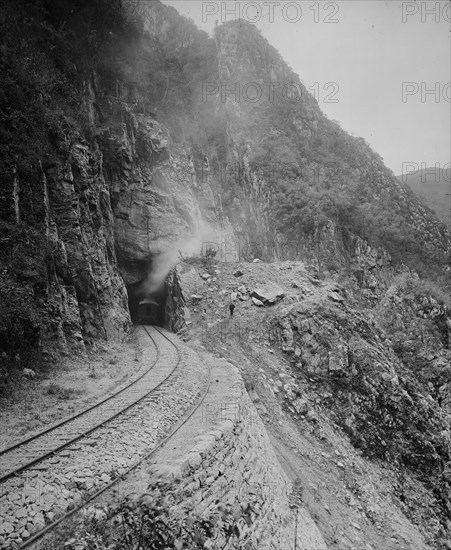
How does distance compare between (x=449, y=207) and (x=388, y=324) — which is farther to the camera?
(x=449, y=207)

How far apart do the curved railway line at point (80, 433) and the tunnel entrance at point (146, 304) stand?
17172 mm

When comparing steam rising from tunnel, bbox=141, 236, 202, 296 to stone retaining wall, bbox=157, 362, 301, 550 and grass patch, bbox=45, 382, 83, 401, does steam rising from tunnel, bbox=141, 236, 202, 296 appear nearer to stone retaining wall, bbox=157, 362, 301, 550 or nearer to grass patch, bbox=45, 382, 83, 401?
grass patch, bbox=45, 382, 83, 401

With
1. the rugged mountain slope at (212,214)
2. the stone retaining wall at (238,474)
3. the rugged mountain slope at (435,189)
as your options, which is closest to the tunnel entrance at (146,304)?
the rugged mountain slope at (212,214)

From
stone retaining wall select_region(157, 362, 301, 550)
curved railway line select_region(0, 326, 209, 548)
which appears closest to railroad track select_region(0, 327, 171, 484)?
curved railway line select_region(0, 326, 209, 548)

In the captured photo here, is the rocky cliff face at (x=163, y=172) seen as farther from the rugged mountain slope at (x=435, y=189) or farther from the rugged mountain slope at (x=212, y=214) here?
the rugged mountain slope at (x=435, y=189)

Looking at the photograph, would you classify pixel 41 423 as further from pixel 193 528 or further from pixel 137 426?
pixel 193 528

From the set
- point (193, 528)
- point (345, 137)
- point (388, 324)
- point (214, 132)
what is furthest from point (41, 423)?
point (345, 137)

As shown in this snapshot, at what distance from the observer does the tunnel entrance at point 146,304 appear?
1178 inches

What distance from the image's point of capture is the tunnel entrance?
98.2 ft

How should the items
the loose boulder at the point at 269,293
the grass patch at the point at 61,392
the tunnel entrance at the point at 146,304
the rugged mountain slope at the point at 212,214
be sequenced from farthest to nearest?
the tunnel entrance at the point at 146,304, the loose boulder at the point at 269,293, the rugged mountain slope at the point at 212,214, the grass patch at the point at 61,392

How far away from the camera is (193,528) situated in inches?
238

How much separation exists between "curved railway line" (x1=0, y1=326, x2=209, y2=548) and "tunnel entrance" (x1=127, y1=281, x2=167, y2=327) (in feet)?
56.3

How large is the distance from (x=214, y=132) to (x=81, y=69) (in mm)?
A: 19255

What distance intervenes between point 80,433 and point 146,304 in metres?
27.2
